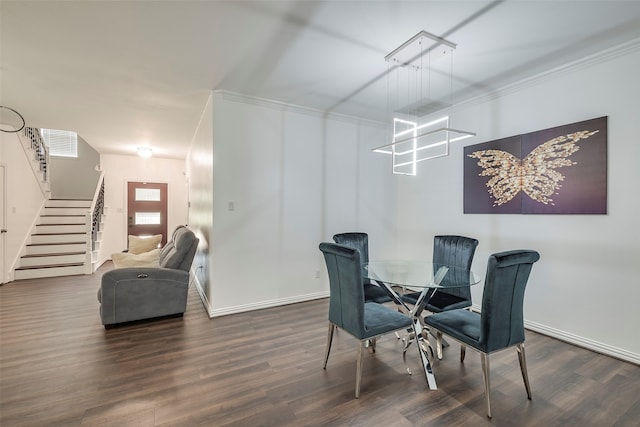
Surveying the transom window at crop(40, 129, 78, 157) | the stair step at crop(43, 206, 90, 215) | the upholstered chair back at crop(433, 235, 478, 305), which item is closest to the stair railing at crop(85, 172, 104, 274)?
the stair step at crop(43, 206, 90, 215)

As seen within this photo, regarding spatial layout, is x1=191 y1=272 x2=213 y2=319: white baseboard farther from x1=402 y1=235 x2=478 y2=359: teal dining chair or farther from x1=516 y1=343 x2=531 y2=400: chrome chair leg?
x1=516 y1=343 x2=531 y2=400: chrome chair leg

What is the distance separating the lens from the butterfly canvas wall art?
8.91ft

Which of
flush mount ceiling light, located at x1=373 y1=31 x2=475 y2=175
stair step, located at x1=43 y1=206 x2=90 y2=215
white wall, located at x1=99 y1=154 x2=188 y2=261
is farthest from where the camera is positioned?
white wall, located at x1=99 y1=154 x2=188 y2=261

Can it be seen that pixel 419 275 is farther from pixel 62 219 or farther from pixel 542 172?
pixel 62 219

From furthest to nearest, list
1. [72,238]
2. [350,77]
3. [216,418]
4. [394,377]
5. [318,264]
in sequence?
1. [72,238]
2. [318,264]
3. [350,77]
4. [394,377]
5. [216,418]

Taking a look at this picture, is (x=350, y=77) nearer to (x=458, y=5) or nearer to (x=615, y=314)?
(x=458, y=5)

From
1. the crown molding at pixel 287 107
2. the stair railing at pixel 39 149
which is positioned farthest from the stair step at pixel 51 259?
the crown molding at pixel 287 107

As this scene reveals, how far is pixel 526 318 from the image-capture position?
321cm

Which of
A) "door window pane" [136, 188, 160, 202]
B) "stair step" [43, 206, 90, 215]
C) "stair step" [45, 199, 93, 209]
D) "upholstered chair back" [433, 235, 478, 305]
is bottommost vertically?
"upholstered chair back" [433, 235, 478, 305]

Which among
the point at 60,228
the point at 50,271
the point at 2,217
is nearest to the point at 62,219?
the point at 60,228

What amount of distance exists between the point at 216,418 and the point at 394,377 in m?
1.33

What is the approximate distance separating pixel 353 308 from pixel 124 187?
7.71 meters

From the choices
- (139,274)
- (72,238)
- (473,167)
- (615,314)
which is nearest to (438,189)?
(473,167)

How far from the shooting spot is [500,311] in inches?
74.5
